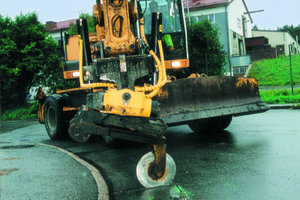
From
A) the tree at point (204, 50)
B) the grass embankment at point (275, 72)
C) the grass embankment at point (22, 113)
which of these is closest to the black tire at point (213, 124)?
the grass embankment at point (275, 72)

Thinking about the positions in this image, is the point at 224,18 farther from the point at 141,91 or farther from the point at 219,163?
the point at 141,91

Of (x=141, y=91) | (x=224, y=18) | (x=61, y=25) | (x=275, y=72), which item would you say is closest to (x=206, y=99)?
(x=141, y=91)

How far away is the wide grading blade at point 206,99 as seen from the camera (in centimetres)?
643

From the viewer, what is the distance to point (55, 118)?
9.16 m

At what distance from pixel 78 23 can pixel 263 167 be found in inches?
140

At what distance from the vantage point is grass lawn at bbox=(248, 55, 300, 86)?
26.6 meters

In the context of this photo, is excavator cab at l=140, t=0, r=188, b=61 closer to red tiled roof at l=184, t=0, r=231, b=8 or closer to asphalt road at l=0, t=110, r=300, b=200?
asphalt road at l=0, t=110, r=300, b=200

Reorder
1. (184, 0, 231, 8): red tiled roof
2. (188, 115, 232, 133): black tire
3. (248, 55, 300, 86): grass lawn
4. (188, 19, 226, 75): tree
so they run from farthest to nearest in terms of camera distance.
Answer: (184, 0, 231, 8): red tiled roof → (248, 55, 300, 86): grass lawn → (188, 19, 226, 75): tree → (188, 115, 232, 133): black tire

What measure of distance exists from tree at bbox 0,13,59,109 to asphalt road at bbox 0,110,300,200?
13.1 metres

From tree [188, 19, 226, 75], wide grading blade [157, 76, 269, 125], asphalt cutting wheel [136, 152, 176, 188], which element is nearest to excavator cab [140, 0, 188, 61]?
wide grading blade [157, 76, 269, 125]

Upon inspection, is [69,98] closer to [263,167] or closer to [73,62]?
[73,62]

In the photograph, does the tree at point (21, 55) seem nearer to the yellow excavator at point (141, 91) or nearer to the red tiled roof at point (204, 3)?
the yellow excavator at point (141, 91)

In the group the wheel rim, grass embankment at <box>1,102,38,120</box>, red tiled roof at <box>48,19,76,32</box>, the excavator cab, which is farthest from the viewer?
red tiled roof at <box>48,19,76,32</box>

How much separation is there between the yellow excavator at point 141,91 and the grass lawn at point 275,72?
18936 mm
